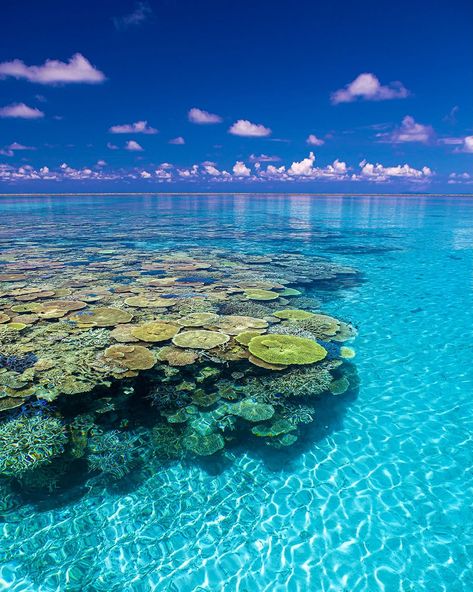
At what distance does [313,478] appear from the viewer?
5824mm

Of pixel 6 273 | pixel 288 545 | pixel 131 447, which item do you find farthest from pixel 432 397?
pixel 6 273

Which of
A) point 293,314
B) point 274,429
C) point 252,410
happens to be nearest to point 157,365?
point 252,410

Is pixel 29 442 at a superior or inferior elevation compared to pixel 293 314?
inferior

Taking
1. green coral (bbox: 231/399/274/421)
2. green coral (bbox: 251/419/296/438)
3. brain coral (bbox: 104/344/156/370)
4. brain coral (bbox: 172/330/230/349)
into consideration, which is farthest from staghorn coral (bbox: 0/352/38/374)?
green coral (bbox: 251/419/296/438)

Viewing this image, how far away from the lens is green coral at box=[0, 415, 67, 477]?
18.6ft

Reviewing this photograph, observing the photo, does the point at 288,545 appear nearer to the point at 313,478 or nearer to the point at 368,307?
the point at 313,478

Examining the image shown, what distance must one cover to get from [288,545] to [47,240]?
30.8m

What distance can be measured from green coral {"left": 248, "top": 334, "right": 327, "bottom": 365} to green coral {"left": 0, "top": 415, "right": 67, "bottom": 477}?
178 inches

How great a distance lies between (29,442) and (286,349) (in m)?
5.71

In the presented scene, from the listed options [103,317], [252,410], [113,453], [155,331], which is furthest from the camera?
[103,317]

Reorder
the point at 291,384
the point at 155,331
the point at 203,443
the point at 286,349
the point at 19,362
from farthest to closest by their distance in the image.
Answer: the point at 155,331, the point at 286,349, the point at 19,362, the point at 291,384, the point at 203,443

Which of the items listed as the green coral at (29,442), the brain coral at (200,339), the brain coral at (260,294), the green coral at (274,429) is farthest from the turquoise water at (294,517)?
the brain coral at (260,294)

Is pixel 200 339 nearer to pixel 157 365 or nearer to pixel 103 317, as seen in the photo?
pixel 157 365

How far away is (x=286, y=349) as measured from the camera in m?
9.05
